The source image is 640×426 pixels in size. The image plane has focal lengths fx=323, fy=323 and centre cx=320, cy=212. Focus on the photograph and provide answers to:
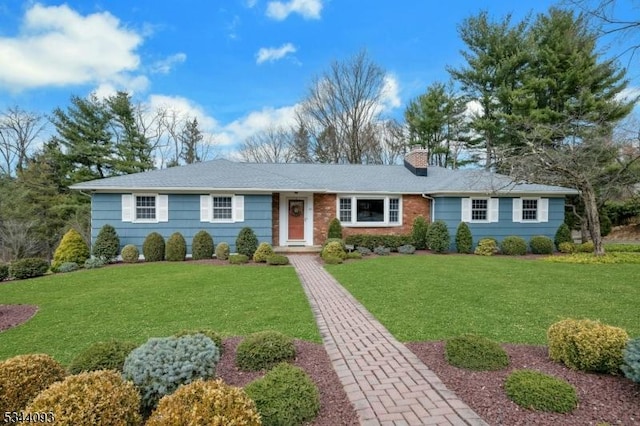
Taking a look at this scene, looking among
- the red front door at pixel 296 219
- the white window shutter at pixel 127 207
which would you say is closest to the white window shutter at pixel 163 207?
the white window shutter at pixel 127 207

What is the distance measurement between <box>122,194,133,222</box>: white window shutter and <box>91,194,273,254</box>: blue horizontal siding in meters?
0.13

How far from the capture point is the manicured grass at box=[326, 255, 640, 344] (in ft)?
16.5

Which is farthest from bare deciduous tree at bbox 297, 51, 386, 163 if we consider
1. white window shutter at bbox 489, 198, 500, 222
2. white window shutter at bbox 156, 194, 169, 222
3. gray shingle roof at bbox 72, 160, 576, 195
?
white window shutter at bbox 156, 194, 169, 222

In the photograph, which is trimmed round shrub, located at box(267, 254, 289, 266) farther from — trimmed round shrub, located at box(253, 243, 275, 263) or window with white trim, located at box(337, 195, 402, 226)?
window with white trim, located at box(337, 195, 402, 226)

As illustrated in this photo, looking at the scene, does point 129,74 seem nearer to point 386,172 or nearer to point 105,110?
point 105,110

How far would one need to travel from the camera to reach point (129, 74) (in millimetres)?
21500

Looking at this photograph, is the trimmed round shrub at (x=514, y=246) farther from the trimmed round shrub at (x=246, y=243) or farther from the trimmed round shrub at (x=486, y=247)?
the trimmed round shrub at (x=246, y=243)

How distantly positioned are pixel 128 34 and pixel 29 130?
19.0m

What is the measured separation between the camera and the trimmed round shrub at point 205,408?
204cm

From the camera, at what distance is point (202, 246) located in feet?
40.0

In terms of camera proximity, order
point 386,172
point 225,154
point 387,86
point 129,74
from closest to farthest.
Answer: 1. point 386,172
2. point 129,74
3. point 387,86
4. point 225,154

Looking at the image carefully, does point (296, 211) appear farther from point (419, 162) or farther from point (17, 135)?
point (17, 135)

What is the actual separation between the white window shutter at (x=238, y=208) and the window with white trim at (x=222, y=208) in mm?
174

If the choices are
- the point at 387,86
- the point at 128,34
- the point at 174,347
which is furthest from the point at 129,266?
the point at 387,86
